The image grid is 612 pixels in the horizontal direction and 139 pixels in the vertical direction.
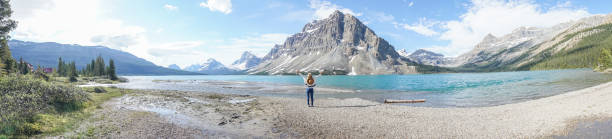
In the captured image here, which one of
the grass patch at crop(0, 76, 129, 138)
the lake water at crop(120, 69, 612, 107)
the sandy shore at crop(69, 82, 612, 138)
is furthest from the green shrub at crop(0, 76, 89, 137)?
the lake water at crop(120, 69, 612, 107)

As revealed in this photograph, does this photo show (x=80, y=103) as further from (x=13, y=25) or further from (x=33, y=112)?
(x=13, y=25)

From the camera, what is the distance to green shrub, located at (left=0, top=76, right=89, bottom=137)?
12.3m

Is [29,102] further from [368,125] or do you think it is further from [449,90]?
[449,90]

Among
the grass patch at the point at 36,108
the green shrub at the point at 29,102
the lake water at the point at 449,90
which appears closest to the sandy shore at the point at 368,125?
the grass patch at the point at 36,108

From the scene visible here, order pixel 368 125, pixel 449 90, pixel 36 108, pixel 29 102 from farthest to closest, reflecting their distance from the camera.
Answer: pixel 449 90 < pixel 368 125 < pixel 29 102 < pixel 36 108

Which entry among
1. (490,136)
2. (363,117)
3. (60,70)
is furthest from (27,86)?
(60,70)

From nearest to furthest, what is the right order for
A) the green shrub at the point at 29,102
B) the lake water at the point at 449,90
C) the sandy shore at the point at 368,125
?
the green shrub at the point at 29,102
the sandy shore at the point at 368,125
the lake water at the point at 449,90

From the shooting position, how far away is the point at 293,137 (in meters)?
13.9

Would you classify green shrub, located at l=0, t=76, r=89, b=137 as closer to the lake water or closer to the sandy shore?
the sandy shore

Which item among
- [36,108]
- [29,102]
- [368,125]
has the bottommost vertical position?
[368,125]

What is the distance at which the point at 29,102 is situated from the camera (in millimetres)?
15250

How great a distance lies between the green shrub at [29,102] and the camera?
12.3 m

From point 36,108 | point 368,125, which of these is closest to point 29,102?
point 36,108

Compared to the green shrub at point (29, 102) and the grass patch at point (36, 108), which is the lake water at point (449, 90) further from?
the green shrub at point (29, 102)
